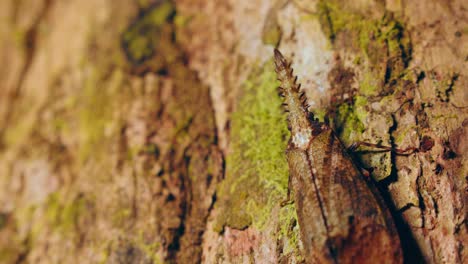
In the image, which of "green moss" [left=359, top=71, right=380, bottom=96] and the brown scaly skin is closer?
the brown scaly skin

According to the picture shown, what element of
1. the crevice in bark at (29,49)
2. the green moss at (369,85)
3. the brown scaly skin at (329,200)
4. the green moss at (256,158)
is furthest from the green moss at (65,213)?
the green moss at (369,85)

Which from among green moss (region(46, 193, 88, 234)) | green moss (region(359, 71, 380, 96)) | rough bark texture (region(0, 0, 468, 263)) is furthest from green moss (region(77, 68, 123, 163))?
green moss (region(359, 71, 380, 96))

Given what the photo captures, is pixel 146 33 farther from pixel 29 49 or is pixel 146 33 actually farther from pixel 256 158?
pixel 29 49

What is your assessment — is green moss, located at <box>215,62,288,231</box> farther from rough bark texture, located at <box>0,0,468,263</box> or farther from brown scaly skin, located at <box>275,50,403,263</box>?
brown scaly skin, located at <box>275,50,403,263</box>

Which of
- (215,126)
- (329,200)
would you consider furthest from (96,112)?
(329,200)

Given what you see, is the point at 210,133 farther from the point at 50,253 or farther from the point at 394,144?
the point at 50,253

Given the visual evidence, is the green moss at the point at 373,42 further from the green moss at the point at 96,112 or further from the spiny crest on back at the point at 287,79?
the green moss at the point at 96,112
